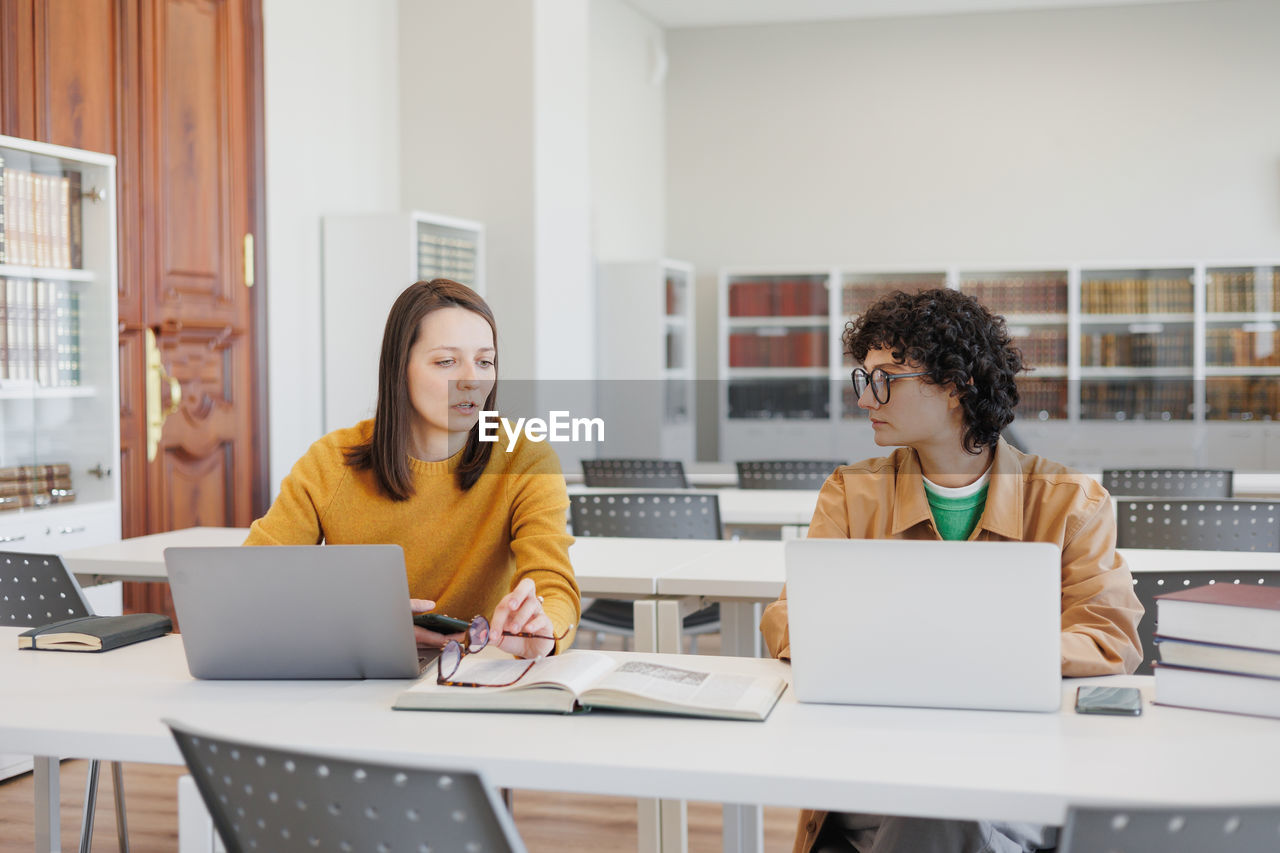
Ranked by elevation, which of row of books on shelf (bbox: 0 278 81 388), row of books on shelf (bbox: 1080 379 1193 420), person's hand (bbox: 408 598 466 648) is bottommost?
person's hand (bbox: 408 598 466 648)

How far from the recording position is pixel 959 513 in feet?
6.06

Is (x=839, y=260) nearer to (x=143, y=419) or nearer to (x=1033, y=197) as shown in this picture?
(x=1033, y=197)

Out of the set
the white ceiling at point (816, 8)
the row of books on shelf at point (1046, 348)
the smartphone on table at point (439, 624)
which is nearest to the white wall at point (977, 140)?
the white ceiling at point (816, 8)

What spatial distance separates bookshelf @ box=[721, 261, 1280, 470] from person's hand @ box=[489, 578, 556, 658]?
593cm

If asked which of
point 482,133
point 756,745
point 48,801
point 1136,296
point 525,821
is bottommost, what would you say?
point 525,821

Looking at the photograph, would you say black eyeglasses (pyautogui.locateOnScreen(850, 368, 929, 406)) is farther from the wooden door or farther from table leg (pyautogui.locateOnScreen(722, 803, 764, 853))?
the wooden door

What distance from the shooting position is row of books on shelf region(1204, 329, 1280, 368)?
7367 millimetres

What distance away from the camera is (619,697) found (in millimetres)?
1480

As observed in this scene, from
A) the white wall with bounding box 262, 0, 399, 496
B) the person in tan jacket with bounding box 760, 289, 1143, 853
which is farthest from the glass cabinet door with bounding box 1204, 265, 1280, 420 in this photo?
the person in tan jacket with bounding box 760, 289, 1143, 853

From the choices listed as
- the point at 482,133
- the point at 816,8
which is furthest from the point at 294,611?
the point at 816,8

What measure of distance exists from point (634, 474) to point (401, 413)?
244 cm

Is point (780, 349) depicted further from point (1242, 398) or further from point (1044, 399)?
point (1242, 398)

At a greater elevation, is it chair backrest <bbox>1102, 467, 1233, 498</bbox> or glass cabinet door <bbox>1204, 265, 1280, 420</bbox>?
glass cabinet door <bbox>1204, 265, 1280, 420</bbox>

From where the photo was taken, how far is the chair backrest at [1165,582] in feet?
6.88
